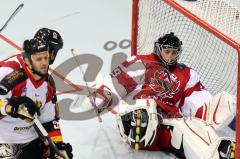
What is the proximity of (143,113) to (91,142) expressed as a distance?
0.46 meters

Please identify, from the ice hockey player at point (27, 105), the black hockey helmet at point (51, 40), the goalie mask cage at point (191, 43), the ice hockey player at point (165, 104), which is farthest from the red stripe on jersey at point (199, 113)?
the black hockey helmet at point (51, 40)

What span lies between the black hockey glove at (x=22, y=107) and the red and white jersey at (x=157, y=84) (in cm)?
74

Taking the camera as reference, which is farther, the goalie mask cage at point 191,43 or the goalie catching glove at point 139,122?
the goalie mask cage at point 191,43

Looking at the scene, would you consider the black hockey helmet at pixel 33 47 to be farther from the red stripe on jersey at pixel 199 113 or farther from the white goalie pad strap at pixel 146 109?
the red stripe on jersey at pixel 199 113

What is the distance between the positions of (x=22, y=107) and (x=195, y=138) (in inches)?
39.4

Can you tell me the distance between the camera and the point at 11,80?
78.8 inches

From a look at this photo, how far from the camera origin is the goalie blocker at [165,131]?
98.9 inches

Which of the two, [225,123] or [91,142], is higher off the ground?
[225,123]

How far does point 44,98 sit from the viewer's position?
217 centimetres

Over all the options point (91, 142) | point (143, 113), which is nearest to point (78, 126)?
point (91, 142)

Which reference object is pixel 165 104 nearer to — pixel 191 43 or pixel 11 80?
pixel 191 43

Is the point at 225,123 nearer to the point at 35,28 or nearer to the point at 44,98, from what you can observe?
the point at 44,98

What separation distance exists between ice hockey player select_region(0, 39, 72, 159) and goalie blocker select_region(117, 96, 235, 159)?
446 mm

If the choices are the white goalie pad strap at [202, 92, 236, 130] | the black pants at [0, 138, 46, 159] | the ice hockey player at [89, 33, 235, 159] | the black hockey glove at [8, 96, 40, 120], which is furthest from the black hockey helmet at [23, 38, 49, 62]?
the white goalie pad strap at [202, 92, 236, 130]
